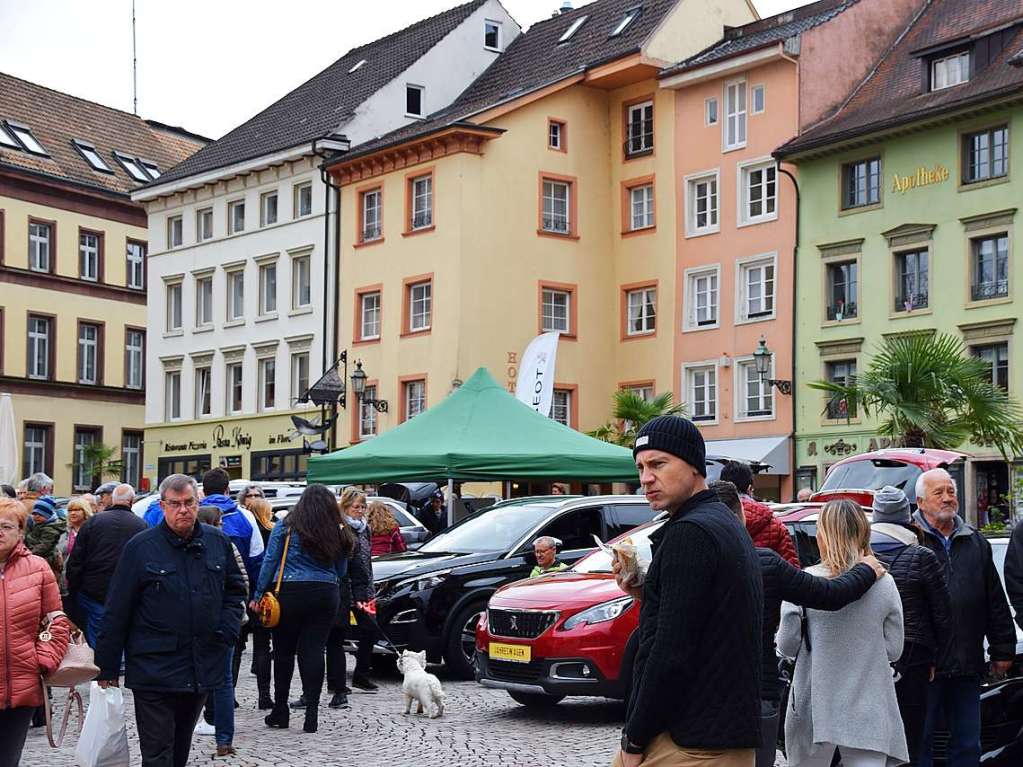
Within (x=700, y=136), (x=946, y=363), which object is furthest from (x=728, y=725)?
(x=700, y=136)

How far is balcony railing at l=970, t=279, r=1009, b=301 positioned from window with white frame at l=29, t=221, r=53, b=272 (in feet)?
113

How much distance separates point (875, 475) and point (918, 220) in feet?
63.7

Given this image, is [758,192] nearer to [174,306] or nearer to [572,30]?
[572,30]

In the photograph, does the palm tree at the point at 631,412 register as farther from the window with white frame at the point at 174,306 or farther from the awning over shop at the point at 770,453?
the window with white frame at the point at 174,306

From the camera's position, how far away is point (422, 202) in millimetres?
51094

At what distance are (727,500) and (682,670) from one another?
363 cm

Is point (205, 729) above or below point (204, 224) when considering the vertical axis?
below

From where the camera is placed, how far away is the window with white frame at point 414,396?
50.0m

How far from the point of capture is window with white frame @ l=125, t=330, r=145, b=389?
6688 centimetres

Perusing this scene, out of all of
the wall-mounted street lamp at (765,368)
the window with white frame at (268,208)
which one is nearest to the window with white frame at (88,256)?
the window with white frame at (268,208)

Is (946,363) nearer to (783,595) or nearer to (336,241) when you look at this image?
(783,595)

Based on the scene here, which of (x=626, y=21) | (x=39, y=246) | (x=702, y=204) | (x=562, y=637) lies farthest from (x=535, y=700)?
(x=39, y=246)

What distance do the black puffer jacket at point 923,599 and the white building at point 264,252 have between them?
4421 cm

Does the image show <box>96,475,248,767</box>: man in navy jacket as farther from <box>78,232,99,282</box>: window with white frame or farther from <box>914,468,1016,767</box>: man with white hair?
<box>78,232,99,282</box>: window with white frame
